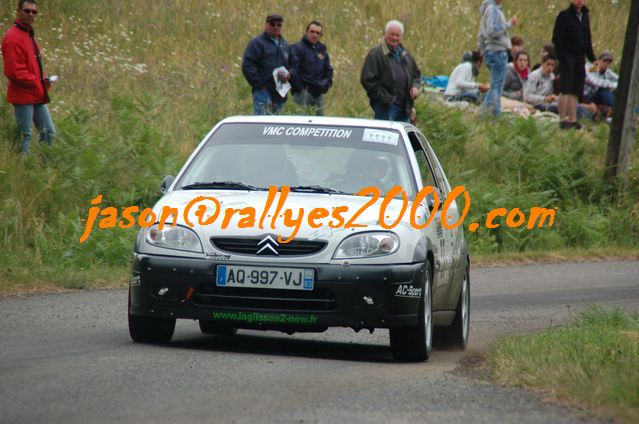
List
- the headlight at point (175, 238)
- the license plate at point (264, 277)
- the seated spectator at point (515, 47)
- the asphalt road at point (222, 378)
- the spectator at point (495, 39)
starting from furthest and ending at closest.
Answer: the seated spectator at point (515, 47) → the spectator at point (495, 39) → the headlight at point (175, 238) → the license plate at point (264, 277) → the asphalt road at point (222, 378)

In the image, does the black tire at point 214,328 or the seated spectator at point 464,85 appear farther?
the seated spectator at point 464,85

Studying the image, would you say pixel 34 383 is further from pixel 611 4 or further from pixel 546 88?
pixel 611 4

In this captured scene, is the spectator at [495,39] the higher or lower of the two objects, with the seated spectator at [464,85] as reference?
higher

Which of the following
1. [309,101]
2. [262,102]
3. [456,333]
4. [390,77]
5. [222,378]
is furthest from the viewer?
[309,101]

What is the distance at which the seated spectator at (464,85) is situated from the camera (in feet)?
79.6

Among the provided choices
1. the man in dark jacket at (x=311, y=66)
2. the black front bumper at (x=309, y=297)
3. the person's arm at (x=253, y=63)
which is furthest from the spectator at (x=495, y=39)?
the black front bumper at (x=309, y=297)

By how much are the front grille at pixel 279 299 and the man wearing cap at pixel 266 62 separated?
988cm

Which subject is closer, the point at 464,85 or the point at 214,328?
the point at 214,328

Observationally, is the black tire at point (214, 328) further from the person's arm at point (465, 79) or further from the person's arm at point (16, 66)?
the person's arm at point (465, 79)

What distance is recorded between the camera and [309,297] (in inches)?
336

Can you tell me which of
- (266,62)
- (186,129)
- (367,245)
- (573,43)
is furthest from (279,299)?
(573,43)

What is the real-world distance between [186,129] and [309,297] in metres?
12.7

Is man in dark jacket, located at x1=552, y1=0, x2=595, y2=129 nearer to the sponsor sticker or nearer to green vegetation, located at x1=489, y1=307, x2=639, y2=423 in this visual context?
green vegetation, located at x1=489, y1=307, x2=639, y2=423

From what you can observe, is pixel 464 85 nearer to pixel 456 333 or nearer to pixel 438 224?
pixel 456 333
